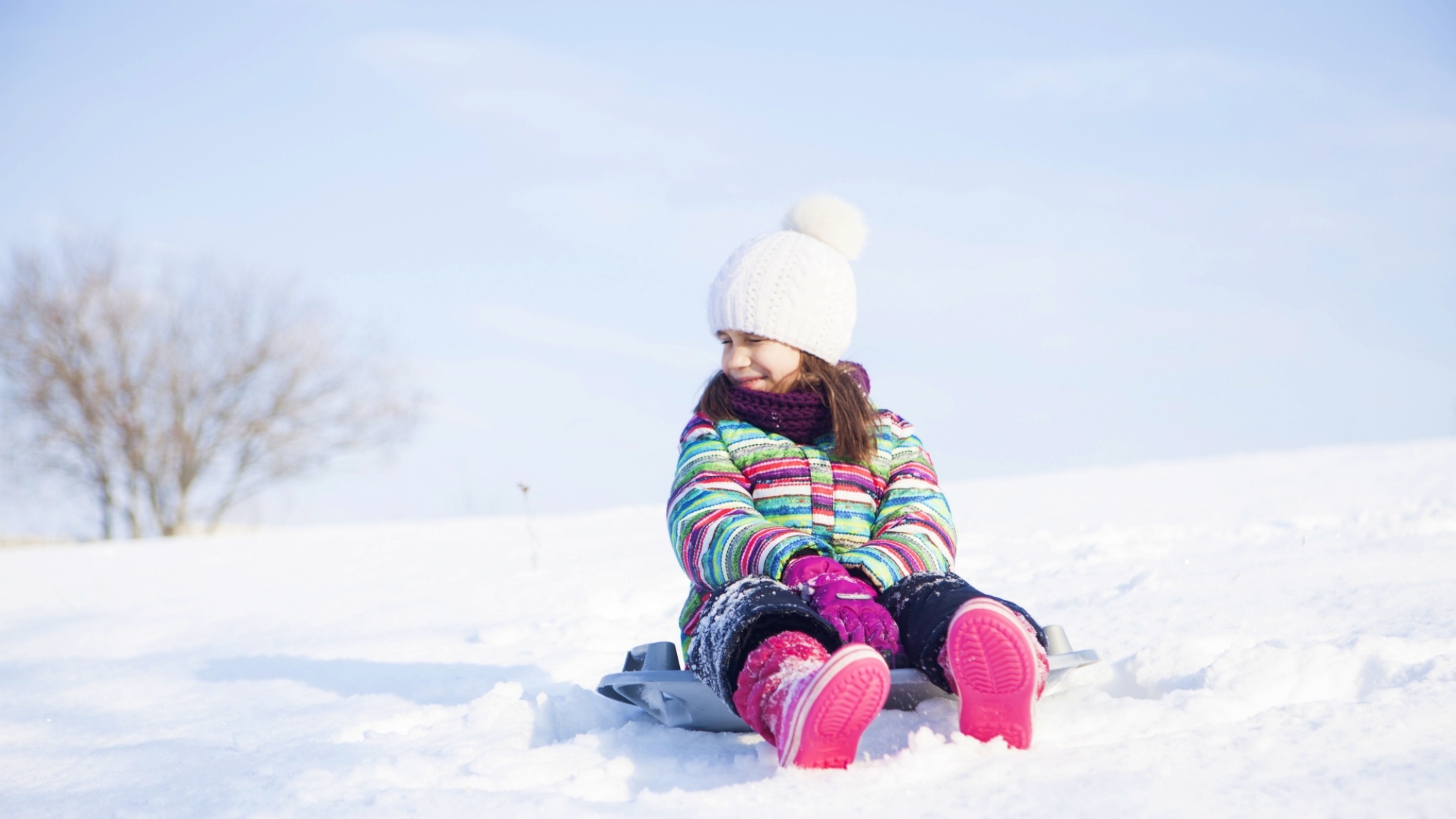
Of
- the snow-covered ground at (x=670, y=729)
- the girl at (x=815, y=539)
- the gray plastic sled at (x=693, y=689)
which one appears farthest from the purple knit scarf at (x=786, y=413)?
the snow-covered ground at (x=670, y=729)

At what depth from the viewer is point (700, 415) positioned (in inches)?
94.2

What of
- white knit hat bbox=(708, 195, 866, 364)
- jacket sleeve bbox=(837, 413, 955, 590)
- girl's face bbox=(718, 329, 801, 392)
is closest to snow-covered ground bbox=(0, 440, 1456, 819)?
jacket sleeve bbox=(837, 413, 955, 590)

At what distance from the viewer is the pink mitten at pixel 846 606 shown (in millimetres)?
1827

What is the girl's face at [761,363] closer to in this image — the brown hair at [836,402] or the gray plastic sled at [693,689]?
the brown hair at [836,402]

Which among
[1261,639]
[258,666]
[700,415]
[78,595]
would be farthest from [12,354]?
[1261,639]

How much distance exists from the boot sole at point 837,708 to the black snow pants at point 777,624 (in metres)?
0.25

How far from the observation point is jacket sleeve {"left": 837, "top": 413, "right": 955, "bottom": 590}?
82.3 inches

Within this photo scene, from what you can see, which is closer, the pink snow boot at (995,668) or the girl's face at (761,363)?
the pink snow boot at (995,668)

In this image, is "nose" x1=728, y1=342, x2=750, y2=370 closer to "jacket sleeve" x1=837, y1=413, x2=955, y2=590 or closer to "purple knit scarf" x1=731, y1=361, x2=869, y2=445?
"purple knit scarf" x1=731, y1=361, x2=869, y2=445

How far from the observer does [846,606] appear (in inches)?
72.4

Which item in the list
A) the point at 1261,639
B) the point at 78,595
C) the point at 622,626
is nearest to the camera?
the point at 1261,639

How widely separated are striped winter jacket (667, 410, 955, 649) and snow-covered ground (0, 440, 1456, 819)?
0.34 m

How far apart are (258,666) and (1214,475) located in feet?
21.1

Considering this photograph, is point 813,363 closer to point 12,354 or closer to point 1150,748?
point 1150,748
